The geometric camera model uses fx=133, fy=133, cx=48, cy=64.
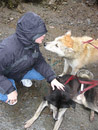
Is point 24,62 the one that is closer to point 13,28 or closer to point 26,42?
point 26,42

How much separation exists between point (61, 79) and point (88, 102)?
0.64 m

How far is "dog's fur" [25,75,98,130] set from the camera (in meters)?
1.90

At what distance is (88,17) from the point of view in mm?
5707

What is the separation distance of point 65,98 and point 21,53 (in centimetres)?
93

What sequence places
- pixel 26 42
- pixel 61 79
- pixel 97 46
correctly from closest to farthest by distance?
pixel 26 42
pixel 61 79
pixel 97 46

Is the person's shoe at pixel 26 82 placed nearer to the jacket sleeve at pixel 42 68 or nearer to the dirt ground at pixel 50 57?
the dirt ground at pixel 50 57

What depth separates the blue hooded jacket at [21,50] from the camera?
1.69m

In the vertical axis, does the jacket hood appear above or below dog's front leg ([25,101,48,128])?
above

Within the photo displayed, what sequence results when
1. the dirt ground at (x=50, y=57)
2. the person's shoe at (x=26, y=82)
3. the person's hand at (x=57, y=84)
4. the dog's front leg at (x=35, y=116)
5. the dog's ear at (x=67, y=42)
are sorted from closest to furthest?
the person's hand at (x=57, y=84)
the dog's front leg at (x=35, y=116)
the dirt ground at (x=50, y=57)
the person's shoe at (x=26, y=82)
the dog's ear at (x=67, y=42)

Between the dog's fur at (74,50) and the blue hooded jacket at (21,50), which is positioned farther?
the dog's fur at (74,50)

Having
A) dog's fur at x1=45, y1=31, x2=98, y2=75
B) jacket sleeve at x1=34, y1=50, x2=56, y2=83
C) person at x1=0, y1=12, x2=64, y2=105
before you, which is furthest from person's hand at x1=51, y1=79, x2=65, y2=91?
dog's fur at x1=45, y1=31, x2=98, y2=75

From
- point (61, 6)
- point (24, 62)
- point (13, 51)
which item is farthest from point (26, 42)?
point (61, 6)

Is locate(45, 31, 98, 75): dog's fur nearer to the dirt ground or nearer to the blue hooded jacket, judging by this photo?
the dirt ground

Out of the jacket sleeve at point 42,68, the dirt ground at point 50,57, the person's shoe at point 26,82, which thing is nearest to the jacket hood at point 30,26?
the jacket sleeve at point 42,68
